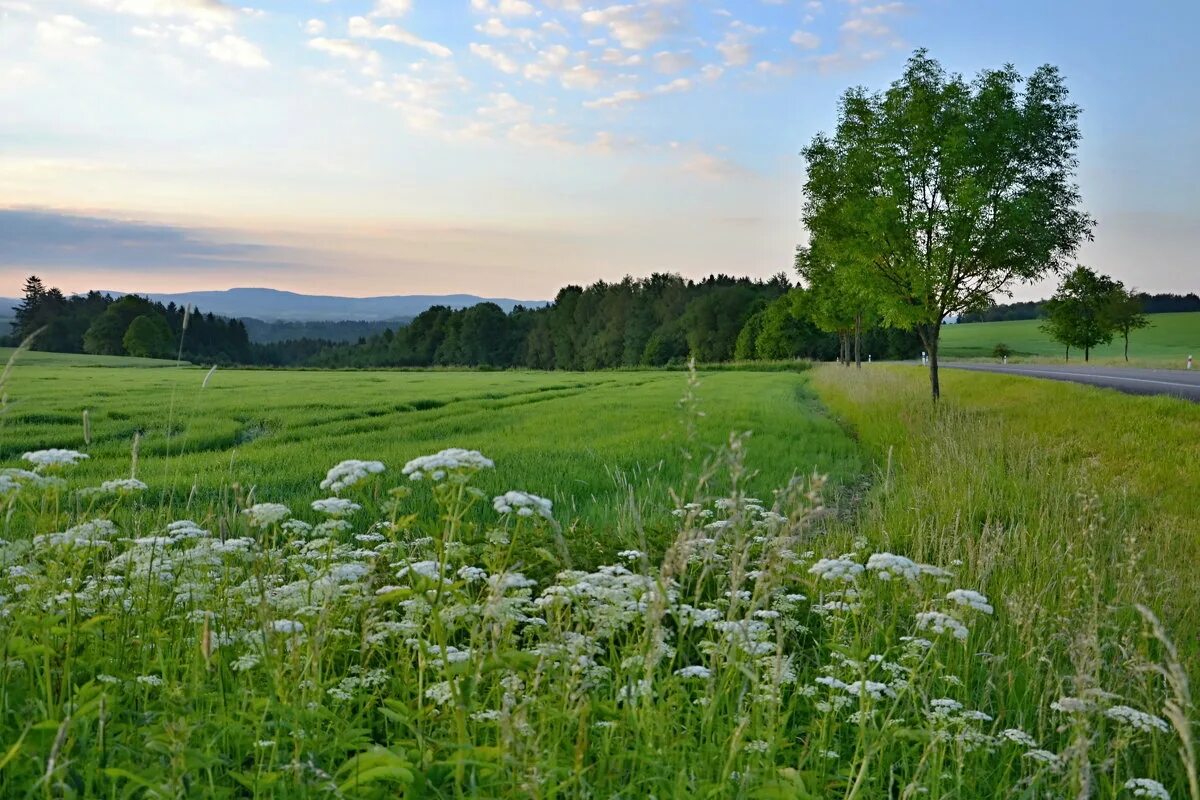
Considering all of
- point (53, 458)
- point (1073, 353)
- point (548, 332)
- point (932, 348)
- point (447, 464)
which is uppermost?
point (548, 332)

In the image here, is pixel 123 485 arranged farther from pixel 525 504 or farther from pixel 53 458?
pixel 525 504

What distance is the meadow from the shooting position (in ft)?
9.56

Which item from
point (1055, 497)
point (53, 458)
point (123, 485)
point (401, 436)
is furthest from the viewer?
point (401, 436)

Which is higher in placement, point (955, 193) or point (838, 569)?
point (955, 193)

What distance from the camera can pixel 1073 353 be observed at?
11269cm

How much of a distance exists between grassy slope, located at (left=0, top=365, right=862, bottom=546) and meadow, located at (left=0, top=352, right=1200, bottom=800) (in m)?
0.23

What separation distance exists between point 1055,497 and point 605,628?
315 inches

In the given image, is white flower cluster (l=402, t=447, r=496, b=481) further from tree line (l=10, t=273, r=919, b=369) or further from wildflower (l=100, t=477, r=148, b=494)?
tree line (l=10, t=273, r=919, b=369)

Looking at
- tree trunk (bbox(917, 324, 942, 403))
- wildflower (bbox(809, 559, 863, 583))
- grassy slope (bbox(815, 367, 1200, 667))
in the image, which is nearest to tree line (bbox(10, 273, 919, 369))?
tree trunk (bbox(917, 324, 942, 403))

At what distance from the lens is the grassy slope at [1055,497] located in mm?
6633

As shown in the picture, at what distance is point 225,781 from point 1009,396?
25232mm

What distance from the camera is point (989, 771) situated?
4156 millimetres

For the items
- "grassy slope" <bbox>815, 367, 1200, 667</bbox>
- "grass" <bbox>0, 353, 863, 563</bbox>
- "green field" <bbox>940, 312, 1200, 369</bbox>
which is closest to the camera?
"grassy slope" <bbox>815, 367, 1200, 667</bbox>

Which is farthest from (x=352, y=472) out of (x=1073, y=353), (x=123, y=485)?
(x=1073, y=353)
